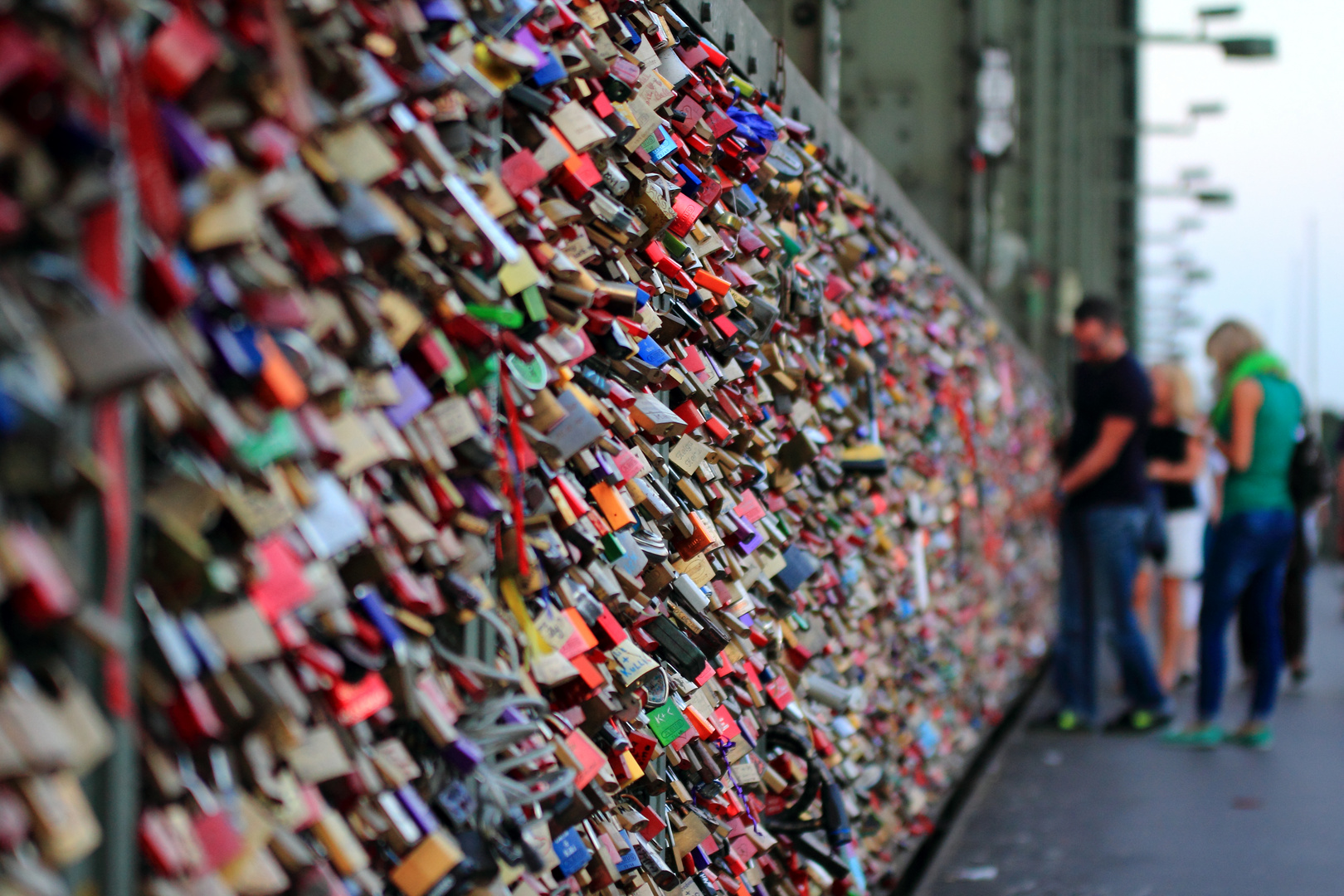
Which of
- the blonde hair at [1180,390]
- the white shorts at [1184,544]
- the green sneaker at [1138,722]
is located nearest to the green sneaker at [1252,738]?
the green sneaker at [1138,722]

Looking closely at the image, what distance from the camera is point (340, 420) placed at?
4.12 ft

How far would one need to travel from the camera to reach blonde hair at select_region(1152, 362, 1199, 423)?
8375 mm

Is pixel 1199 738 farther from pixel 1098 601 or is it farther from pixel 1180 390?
pixel 1180 390

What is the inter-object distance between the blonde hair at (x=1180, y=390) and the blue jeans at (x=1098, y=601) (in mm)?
1404

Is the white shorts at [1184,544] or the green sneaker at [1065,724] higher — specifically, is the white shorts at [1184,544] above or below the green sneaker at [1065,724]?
above

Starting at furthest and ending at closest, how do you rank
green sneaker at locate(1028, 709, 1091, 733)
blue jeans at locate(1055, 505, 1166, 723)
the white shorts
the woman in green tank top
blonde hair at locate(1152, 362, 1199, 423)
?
the white shorts < blonde hair at locate(1152, 362, 1199, 423) < green sneaker at locate(1028, 709, 1091, 733) < blue jeans at locate(1055, 505, 1166, 723) < the woman in green tank top

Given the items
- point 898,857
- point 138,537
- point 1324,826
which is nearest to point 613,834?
point 138,537

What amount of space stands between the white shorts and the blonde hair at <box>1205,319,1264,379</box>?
197 cm

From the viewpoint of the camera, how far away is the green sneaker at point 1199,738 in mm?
6594

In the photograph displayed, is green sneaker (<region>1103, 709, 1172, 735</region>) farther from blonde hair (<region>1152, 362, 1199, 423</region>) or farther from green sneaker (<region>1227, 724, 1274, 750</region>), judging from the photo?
blonde hair (<region>1152, 362, 1199, 423</region>)

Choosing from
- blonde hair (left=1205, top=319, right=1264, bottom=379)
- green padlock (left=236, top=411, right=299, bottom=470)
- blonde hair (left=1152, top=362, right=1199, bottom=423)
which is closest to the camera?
green padlock (left=236, top=411, right=299, bottom=470)

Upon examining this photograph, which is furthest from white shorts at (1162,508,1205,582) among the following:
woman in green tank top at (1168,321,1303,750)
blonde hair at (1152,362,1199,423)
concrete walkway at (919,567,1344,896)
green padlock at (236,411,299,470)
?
green padlock at (236,411,299,470)

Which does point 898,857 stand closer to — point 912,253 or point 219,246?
point 912,253

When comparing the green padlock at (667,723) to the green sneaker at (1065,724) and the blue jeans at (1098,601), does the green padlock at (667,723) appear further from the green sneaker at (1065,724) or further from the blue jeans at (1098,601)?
the green sneaker at (1065,724)
